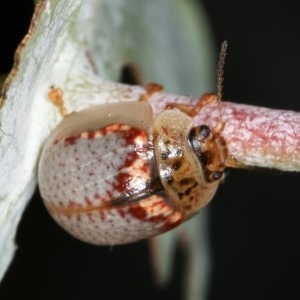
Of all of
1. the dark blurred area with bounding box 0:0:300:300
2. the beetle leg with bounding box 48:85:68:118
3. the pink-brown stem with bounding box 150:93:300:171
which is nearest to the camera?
the pink-brown stem with bounding box 150:93:300:171

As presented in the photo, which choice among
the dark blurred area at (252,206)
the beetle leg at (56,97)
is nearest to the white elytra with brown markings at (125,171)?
the beetle leg at (56,97)

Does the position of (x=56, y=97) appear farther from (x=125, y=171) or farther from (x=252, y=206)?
(x=252, y=206)

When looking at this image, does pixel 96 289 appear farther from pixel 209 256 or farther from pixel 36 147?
pixel 36 147

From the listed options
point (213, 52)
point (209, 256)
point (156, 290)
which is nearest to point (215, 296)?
point (156, 290)

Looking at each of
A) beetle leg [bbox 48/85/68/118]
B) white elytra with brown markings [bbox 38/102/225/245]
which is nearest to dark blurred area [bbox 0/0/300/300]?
white elytra with brown markings [bbox 38/102/225/245]

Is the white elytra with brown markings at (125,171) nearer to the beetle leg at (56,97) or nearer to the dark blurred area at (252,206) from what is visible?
the beetle leg at (56,97)

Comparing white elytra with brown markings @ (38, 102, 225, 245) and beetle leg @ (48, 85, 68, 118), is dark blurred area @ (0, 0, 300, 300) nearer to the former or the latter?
white elytra with brown markings @ (38, 102, 225, 245)
